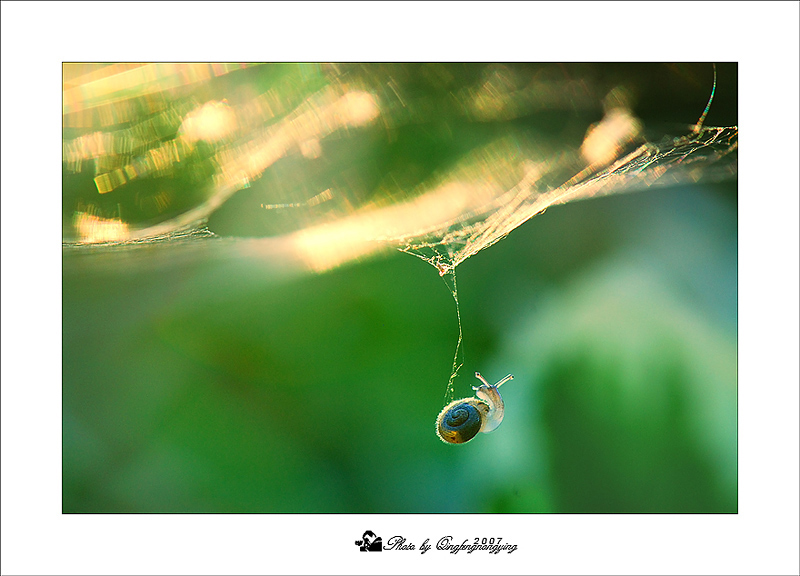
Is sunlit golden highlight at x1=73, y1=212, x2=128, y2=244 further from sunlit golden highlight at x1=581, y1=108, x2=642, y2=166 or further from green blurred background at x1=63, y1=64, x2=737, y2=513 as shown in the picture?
sunlit golden highlight at x1=581, y1=108, x2=642, y2=166

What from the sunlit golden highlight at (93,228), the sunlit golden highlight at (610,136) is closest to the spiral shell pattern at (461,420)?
the sunlit golden highlight at (610,136)

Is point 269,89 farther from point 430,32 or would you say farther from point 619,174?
point 619,174

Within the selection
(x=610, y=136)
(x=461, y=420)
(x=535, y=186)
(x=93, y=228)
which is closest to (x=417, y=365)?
(x=461, y=420)

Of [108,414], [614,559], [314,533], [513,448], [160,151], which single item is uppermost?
[160,151]

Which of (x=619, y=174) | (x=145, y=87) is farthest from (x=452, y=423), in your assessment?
(x=145, y=87)

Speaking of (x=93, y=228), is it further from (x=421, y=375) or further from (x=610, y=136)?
(x=610, y=136)
